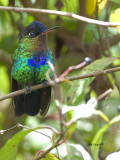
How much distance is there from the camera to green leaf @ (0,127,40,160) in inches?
73.7

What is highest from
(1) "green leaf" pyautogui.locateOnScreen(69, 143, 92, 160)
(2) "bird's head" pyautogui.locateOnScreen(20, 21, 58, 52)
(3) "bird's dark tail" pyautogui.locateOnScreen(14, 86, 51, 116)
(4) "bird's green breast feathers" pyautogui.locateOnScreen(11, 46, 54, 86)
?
(2) "bird's head" pyautogui.locateOnScreen(20, 21, 58, 52)

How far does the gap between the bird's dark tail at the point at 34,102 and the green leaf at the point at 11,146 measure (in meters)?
1.51

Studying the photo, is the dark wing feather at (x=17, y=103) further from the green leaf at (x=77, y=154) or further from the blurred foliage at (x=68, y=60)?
the green leaf at (x=77, y=154)

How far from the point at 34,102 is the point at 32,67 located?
1.50 feet

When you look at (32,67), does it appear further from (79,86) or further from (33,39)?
(79,86)

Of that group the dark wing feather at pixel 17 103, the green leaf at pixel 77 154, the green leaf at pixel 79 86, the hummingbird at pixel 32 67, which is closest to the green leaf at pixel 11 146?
the green leaf at pixel 77 154

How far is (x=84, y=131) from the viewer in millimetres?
4266

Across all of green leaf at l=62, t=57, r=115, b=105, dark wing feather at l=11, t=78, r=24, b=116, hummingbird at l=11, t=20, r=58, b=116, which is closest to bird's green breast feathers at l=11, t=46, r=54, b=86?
hummingbird at l=11, t=20, r=58, b=116

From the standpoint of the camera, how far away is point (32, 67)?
11.3 feet

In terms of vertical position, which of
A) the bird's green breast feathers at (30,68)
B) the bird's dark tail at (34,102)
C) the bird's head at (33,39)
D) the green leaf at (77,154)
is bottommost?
the bird's dark tail at (34,102)

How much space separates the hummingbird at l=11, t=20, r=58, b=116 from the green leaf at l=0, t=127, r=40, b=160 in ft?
4.81

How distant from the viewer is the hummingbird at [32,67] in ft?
11.3

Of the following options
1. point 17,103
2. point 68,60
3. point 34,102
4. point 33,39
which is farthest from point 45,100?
point 68,60

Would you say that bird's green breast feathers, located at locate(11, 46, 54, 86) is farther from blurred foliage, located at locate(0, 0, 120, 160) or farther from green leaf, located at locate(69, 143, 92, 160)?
green leaf, located at locate(69, 143, 92, 160)
